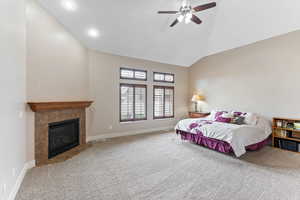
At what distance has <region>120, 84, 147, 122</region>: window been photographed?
5.12 metres

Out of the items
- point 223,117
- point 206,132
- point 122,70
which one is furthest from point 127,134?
point 223,117

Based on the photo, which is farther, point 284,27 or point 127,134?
point 127,134

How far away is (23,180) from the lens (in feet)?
7.63

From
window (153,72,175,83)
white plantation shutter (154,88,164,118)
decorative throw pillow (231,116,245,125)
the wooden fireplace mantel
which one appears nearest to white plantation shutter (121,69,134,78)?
window (153,72,175,83)

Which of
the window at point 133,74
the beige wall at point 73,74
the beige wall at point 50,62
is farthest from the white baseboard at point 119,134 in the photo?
the window at point 133,74

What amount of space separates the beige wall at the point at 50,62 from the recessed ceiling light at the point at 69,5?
48 cm

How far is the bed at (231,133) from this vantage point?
3150mm

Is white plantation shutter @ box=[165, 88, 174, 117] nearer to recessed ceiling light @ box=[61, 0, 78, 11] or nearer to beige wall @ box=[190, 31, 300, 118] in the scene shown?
beige wall @ box=[190, 31, 300, 118]

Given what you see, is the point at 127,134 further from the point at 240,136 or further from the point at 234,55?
the point at 234,55

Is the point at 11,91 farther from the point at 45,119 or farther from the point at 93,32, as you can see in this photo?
the point at 93,32

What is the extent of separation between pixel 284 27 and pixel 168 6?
336 centimetres

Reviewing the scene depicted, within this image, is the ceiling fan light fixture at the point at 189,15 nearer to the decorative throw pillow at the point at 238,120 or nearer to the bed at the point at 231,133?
the bed at the point at 231,133

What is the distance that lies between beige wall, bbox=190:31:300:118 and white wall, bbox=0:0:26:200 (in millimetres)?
6043

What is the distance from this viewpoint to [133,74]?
17.6 feet
